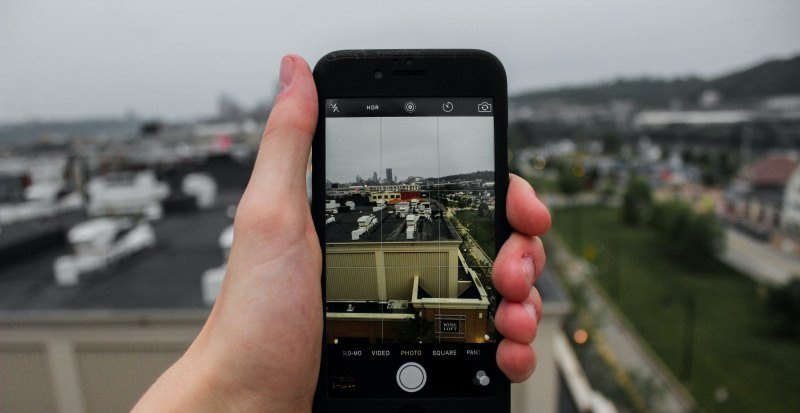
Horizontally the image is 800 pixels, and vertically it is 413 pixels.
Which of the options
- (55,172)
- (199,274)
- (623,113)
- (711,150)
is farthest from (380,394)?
(623,113)

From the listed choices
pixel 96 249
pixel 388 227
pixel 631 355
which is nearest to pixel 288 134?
pixel 388 227

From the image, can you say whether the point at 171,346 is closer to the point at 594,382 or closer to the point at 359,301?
the point at 359,301

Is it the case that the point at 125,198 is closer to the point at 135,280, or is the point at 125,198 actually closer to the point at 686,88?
the point at 135,280

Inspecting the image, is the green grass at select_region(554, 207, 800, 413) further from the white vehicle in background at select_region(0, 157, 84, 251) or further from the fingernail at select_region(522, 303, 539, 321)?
the white vehicle in background at select_region(0, 157, 84, 251)

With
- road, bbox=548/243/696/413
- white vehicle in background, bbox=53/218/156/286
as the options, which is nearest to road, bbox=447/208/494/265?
white vehicle in background, bbox=53/218/156/286

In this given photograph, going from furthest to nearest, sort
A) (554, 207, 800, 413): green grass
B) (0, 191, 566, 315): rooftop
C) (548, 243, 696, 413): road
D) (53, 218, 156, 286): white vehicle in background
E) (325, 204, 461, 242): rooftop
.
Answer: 1. (554, 207, 800, 413): green grass
2. (548, 243, 696, 413): road
3. (53, 218, 156, 286): white vehicle in background
4. (0, 191, 566, 315): rooftop
5. (325, 204, 461, 242): rooftop

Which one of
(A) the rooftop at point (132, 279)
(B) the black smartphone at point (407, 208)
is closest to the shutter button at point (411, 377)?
(B) the black smartphone at point (407, 208)

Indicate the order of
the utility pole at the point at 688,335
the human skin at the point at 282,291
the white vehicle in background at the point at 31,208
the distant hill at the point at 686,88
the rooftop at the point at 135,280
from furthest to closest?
1. the distant hill at the point at 686,88
2. the utility pole at the point at 688,335
3. the white vehicle in background at the point at 31,208
4. the rooftop at the point at 135,280
5. the human skin at the point at 282,291

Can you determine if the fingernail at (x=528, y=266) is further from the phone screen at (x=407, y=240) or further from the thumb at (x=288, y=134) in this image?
the thumb at (x=288, y=134)
